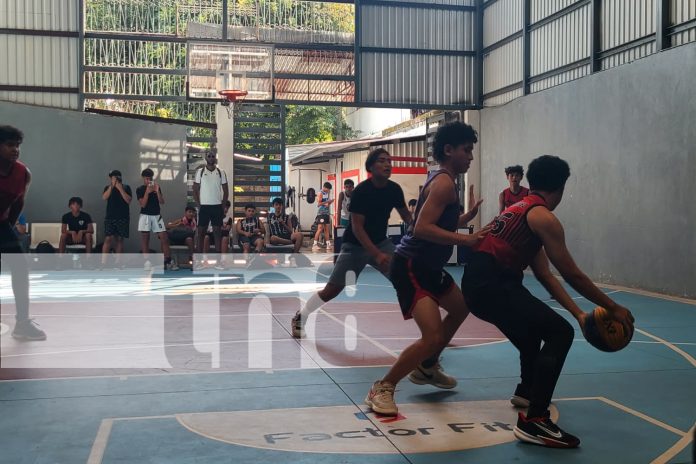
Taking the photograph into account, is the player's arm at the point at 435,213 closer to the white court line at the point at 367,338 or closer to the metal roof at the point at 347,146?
the white court line at the point at 367,338

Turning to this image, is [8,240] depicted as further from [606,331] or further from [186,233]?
[186,233]

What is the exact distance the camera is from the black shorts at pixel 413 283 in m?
5.00

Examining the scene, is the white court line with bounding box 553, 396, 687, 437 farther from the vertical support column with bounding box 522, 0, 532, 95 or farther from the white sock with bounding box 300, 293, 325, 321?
the vertical support column with bounding box 522, 0, 532, 95

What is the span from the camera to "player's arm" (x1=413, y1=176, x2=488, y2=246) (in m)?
4.80

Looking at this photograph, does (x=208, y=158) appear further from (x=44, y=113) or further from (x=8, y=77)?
(x=8, y=77)

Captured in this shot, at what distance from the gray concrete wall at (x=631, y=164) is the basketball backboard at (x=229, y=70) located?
6.42 metres

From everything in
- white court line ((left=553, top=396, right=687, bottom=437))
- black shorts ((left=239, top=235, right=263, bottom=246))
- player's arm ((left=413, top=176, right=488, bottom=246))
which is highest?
player's arm ((left=413, top=176, right=488, bottom=246))

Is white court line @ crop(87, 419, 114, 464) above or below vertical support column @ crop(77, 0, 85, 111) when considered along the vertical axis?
below

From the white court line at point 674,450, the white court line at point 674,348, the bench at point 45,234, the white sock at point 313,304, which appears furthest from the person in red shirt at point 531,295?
the bench at point 45,234

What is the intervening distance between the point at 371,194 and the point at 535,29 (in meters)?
12.1

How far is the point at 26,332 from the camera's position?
754 centimetres

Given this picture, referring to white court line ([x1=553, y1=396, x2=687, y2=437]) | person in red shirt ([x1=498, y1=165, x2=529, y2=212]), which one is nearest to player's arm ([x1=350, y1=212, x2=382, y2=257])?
white court line ([x1=553, y1=396, x2=687, y2=437])

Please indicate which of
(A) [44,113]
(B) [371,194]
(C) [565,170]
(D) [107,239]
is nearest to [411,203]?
(D) [107,239]

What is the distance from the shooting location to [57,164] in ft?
58.1
